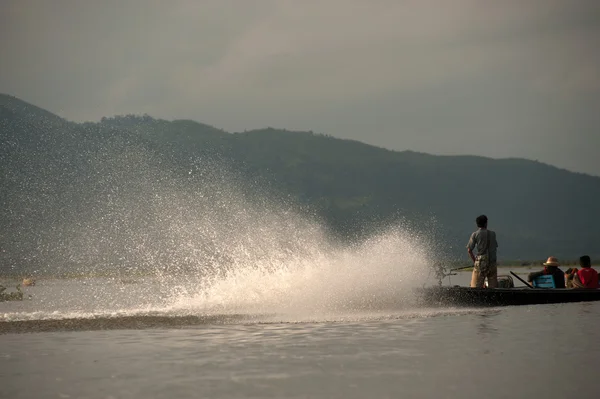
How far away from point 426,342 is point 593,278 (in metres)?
12.7

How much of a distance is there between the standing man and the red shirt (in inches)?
159

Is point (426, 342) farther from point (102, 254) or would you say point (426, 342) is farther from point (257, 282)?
point (102, 254)

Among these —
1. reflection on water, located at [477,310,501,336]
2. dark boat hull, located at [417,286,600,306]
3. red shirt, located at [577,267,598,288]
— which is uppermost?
red shirt, located at [577,267,598,288]

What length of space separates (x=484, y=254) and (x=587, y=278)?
5155 mm

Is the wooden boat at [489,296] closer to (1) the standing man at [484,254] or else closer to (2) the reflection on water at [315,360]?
(1) the standing man at [484,254]

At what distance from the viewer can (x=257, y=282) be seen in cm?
2786

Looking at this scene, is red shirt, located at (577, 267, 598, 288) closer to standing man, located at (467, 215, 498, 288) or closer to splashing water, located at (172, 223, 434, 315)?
standing man, located at (467, 215, 498, 288)

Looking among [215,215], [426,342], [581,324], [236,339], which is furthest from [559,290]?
[215,215]

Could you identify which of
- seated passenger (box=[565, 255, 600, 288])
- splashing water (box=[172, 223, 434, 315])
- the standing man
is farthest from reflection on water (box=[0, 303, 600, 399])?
seated passenger (box=[565, 255, 600, 288])

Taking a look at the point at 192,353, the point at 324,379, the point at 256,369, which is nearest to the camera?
the point at 324,379

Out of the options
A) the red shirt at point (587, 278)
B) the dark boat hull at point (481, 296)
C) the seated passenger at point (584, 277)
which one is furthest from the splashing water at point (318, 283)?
the red shirt at point (587, 278)

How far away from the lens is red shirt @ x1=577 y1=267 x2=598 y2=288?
28.7m

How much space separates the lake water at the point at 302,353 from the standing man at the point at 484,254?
1.29 m

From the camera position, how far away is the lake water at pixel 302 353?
13.5m
